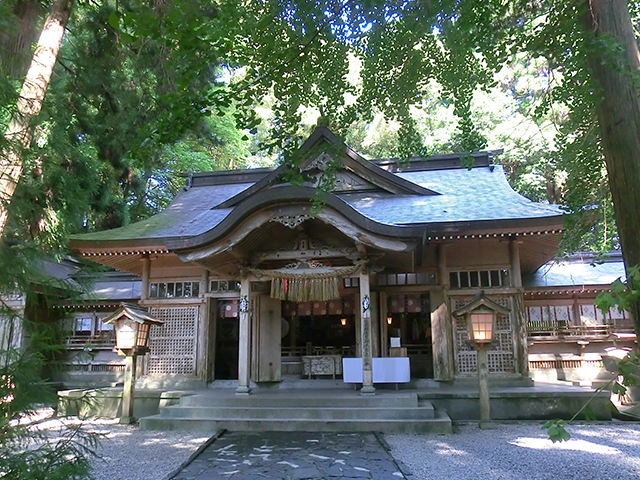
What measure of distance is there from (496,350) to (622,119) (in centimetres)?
788

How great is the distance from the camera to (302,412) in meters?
8.39

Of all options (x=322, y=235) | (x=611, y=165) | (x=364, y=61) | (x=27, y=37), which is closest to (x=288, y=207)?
(x=322, y=235)

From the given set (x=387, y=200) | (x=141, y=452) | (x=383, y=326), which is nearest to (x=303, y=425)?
(x=141, y=452)

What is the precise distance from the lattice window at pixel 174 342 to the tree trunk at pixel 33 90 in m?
6.78

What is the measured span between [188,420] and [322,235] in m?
4.31

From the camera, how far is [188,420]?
835cm

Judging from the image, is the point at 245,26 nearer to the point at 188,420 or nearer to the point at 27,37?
the point at 27,37

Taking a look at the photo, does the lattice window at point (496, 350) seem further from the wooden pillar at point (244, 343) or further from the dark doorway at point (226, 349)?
the dark doorway at point (226, 349)

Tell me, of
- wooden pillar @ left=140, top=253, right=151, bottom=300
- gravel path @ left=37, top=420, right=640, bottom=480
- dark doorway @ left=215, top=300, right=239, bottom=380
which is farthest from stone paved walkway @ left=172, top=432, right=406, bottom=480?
dark doorway @ left=215, top=300, right=239, bottom=380

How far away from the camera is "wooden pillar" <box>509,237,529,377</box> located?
33.6ft

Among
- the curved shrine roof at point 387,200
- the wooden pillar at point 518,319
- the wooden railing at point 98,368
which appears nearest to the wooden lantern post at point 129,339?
the curved shrine roof at point 387,200

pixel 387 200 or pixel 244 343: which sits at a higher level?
pixel 387 200

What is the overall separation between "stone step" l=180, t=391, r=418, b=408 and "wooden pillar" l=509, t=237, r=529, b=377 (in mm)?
3056

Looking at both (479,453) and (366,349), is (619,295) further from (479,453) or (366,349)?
(366,349)
